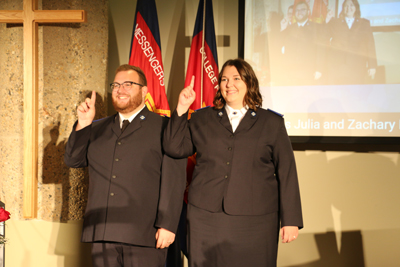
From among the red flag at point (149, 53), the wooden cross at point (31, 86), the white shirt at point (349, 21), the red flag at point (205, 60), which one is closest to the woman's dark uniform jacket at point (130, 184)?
the wooden cross at point (31, 86)

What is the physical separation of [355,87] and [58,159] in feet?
8.11

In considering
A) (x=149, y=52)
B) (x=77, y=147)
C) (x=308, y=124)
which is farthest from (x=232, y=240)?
(x=149, y=52)

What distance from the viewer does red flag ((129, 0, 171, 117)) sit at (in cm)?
270

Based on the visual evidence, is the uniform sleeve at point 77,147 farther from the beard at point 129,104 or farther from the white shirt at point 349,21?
the white shirt at point 349,21

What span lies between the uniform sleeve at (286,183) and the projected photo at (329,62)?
108 cm

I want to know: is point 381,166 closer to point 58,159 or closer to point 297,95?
point 297,95

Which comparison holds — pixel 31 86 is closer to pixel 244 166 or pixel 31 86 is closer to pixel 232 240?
pixel 244 166

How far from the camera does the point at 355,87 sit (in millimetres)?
2727

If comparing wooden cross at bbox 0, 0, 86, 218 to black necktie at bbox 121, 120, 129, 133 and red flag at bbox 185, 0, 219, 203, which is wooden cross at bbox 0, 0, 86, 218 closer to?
black necktie at bbox 121, 120, 129, 133

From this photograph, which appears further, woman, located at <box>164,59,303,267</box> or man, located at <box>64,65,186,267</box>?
man, located at <box>64,65,186,267</box>

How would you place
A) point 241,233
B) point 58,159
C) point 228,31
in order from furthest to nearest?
1. point 228,31
2. point 58,159
3. point 241,233

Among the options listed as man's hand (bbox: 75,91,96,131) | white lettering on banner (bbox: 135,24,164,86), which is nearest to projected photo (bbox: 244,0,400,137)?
white lettering on banner (bbox: 135,24,164,86)

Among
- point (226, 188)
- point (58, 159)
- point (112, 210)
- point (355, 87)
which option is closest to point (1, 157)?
point (58, 159)

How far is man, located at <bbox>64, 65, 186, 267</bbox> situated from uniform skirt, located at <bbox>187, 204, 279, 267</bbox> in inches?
8.2
